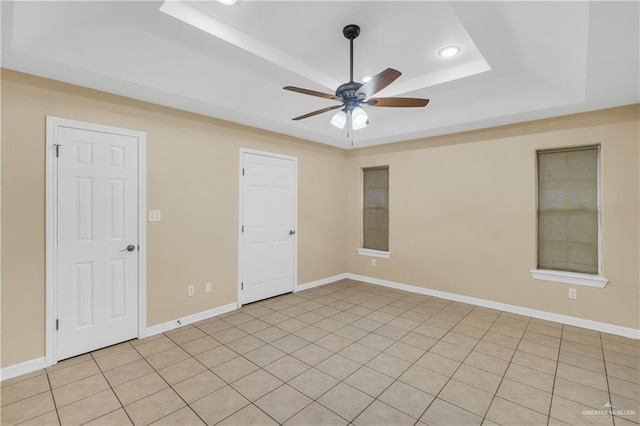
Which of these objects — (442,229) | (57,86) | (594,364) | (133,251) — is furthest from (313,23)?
(594,364)

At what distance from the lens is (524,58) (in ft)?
8.89

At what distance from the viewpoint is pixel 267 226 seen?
4441 millimetres

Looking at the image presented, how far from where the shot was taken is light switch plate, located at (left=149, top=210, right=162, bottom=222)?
127 inches

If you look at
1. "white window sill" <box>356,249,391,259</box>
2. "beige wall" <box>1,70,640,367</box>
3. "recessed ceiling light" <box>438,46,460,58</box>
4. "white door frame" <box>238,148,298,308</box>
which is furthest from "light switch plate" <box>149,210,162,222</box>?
"white window sill" <box>356,249,391,259</box>

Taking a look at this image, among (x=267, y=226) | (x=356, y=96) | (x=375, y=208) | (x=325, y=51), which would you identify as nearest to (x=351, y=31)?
(x=325, y=51)

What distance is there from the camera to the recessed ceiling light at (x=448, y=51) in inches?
107

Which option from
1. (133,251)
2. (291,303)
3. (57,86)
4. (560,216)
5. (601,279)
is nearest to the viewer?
(57,86)

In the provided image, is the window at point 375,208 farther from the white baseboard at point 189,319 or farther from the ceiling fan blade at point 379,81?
the ceiling fan blade at point 379,81

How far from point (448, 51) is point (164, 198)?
131 inches

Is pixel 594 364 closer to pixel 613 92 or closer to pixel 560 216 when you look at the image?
pixel 560 216

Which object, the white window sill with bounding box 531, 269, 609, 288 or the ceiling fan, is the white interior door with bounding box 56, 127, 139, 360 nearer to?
the ceiling fan

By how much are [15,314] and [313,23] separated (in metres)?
3.46

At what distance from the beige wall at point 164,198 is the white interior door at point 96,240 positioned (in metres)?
0.14

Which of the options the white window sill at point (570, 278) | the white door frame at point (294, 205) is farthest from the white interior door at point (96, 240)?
the white window sill at point (570, 278)
